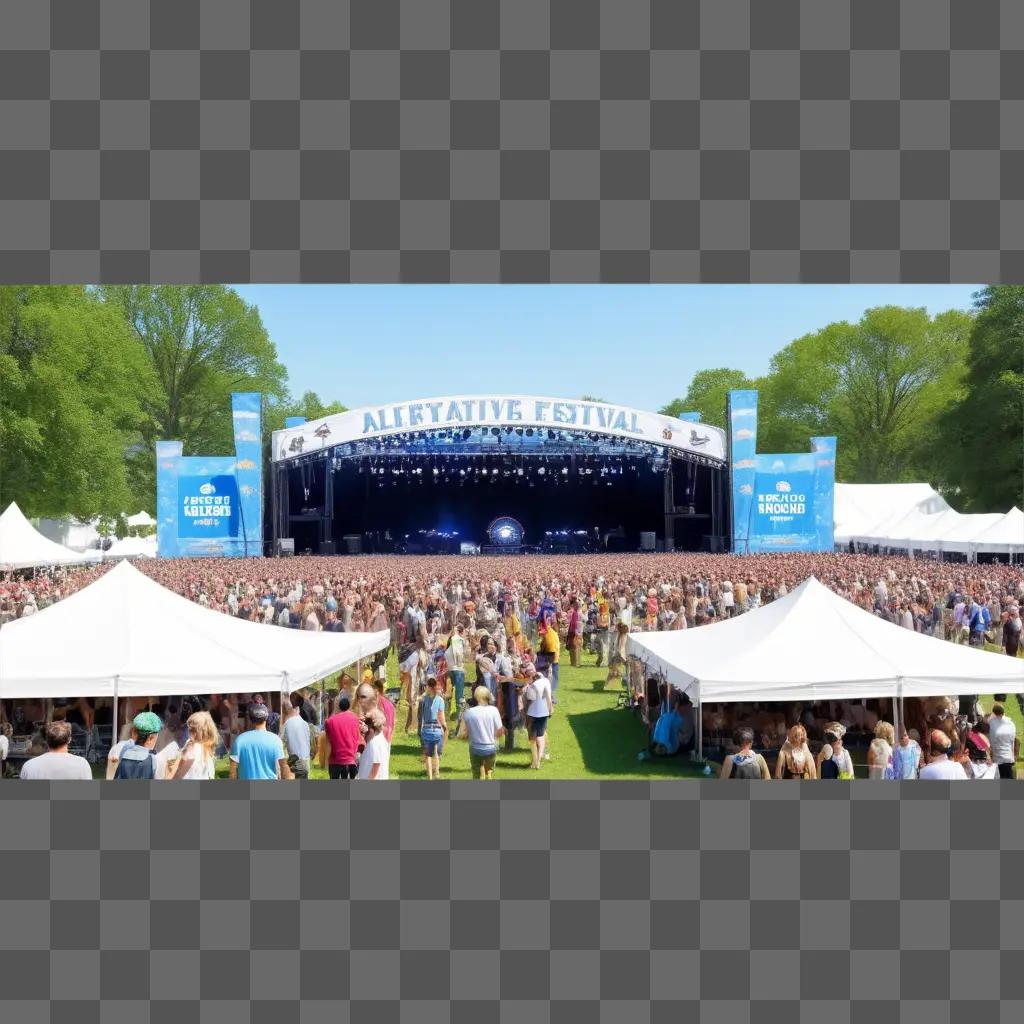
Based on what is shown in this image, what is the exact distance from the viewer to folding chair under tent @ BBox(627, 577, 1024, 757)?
8.52 metres

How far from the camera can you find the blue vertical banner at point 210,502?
3319 centimetres

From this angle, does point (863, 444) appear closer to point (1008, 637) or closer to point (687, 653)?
point (1008, 637)

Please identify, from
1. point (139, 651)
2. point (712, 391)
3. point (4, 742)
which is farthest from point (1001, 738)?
point (712, 391)

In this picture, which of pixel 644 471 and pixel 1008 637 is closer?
pixel 1008 637

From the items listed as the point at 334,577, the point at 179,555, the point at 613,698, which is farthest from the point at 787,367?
the point at 613,698

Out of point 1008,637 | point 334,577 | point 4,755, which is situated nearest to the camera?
point 4,755

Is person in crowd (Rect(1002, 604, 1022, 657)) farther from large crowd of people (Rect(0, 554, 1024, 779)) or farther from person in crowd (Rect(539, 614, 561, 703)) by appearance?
person in crowd (Rect(539, 614, 561, 703))

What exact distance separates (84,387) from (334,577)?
1671cm

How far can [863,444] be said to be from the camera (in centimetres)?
5216

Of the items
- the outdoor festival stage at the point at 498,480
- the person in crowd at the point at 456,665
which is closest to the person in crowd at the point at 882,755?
the person in crowd at the point at 456,665

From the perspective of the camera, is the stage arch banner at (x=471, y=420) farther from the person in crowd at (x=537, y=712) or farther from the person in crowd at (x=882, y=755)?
the person in crowd at (x=882, y=755)

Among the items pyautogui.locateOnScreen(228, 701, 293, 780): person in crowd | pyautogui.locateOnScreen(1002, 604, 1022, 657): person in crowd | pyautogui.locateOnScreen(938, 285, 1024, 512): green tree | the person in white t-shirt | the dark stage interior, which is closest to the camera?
pyautogui.locateOnScreen(228, 701, 293, 780): person in crowd

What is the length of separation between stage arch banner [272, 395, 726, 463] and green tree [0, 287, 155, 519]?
19.7ft

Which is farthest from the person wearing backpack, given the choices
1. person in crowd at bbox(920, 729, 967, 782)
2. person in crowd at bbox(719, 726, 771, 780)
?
person in crowd at bbox(920, 729, 967, 782)
